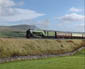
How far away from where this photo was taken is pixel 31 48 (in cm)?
3462

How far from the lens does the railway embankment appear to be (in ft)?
93.8

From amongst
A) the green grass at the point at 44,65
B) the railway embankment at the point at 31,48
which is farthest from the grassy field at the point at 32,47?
the green grass at the point at 44,65

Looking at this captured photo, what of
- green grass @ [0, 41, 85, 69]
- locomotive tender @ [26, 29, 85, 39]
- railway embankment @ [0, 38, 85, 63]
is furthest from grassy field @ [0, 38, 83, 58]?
locomotive tender @ [26, 29, 85, 39]

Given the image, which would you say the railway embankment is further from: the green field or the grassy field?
the green field

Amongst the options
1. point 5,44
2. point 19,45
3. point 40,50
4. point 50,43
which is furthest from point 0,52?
point 50,43

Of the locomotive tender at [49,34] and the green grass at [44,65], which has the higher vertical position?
the locomotive tender at [49,34]

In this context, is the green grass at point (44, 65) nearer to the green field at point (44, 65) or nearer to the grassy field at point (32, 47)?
the green field at point (44, 65)

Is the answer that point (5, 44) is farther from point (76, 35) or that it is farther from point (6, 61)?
point (76, 35)

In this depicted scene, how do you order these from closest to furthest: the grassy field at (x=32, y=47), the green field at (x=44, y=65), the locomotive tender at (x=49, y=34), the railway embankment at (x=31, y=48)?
the green field at (x=44, y=65)
the railway embankment at (x=31, y=48)
the grassy field at (x=32, y=47)
the locomotive tender at (x=49, y=34)

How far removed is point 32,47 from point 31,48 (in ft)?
2.54

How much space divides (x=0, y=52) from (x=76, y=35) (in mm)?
33770

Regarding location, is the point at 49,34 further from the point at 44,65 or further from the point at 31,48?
the point at 44,65

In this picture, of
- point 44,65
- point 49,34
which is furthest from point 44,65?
point 49,34

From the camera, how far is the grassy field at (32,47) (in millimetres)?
30041
